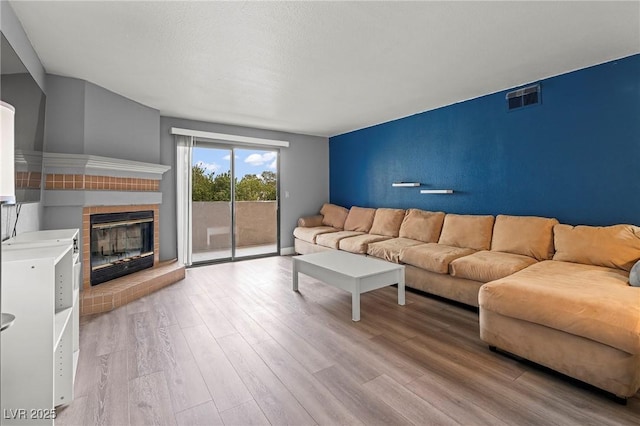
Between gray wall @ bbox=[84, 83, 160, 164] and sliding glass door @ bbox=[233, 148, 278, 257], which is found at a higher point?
gray wall @ bbox=[84, 83, 160, 164]

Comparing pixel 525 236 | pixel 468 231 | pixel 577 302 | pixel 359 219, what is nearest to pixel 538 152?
pixel 525 236

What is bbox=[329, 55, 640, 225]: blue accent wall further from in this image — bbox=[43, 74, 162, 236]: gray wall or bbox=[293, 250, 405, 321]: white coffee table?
bbox=[43, 74, 162, 236]: gray wall

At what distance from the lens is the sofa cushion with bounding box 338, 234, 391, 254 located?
425cm

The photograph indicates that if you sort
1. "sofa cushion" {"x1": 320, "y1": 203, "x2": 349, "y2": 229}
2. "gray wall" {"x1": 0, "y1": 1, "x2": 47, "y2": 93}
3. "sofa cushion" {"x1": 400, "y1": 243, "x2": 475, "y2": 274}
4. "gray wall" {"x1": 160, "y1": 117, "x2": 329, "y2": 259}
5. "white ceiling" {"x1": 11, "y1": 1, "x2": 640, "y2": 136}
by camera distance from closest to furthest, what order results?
"gray wall" {"x1": 0, "y1": 1, "x2": 47, "y2": 93}, "white ceiling" {"x1": 11, "y1": 1, "x2": 640, "y2": 136}, "sofa cushion" {"x1": 400, "y1": 243, "x2": 475, "y2": 274}, "gray wall" {"x1": 160, "y1": 117, "x2": 329, "y2": 259}, "sofa cushion" {"x1": 320, "y1": 203, "x2": 349, "y2": 229}

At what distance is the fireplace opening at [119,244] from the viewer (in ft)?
11.2

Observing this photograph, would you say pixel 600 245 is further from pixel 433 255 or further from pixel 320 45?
pixel 320 45

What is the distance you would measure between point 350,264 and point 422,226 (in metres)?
1.40

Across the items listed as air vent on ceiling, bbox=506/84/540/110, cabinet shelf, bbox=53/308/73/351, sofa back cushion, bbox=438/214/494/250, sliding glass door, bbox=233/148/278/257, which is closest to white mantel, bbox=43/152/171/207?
sliding glass door, bbox=233/148/278/257

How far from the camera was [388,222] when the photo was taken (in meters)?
4.73

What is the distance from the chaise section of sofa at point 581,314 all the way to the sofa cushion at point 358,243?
1985 mm

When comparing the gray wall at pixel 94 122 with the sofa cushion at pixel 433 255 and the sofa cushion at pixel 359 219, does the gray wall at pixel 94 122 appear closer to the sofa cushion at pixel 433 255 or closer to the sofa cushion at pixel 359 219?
the sofa cushion at pixel 359 219

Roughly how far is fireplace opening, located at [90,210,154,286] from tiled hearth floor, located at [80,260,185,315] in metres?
0.11

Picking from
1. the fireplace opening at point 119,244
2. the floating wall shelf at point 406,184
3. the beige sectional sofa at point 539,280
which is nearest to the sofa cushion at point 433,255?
the beige sectional sofa at point 539,280

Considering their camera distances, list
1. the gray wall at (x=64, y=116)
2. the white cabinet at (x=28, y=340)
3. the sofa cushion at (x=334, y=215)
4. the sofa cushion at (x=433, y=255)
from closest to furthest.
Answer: the white cabinet at (x=28, y=340) → the gray wall at (x=64, y=116) → the sofa cushion at (x=433, y=255) → the sofa cushion at (x=334, y=215)
